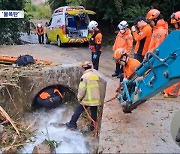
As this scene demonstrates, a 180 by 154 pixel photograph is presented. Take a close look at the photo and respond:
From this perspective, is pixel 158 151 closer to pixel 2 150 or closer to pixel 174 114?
pixel 174 114

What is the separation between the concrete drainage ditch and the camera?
9156mm

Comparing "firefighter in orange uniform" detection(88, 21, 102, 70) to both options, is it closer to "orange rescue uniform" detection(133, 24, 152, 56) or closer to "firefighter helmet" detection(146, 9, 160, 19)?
"orange rescue uniform" detection(133, 24, 152, 56)

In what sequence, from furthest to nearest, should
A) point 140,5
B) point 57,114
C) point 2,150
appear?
1. point 140,5
2. point 57,114
3. point 2,150

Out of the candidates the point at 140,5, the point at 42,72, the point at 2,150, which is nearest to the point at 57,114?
the point at 42,72

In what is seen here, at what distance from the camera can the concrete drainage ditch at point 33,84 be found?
9156 millimetres

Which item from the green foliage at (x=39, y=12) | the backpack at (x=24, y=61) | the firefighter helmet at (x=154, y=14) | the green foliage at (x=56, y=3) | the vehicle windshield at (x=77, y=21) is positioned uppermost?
the firefighter helmet at (x=154, y=14)

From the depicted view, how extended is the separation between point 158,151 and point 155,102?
246 cm

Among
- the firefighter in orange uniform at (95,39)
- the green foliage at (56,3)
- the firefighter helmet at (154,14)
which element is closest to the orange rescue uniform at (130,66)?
the firefighter helmet at (154,14)

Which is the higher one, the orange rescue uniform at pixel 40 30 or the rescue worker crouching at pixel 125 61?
the rescue worker crouching at pixel 125 61

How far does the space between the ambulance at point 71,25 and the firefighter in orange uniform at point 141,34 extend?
27.4 feet

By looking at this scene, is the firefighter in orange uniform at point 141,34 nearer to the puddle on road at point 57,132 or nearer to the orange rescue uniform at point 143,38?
the orange rescue uniform at point 143,38

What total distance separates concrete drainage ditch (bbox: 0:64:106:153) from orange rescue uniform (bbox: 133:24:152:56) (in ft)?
4.47

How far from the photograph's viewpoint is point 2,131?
7648 millimetres

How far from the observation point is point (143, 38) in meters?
8.80
